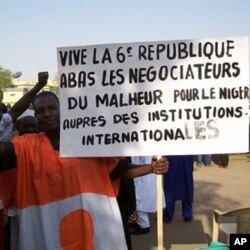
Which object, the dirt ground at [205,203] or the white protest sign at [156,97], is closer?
the white protest sign at [156,97]

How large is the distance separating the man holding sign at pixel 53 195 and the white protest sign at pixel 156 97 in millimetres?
108

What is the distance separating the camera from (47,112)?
2457 mm

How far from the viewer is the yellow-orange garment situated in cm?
236

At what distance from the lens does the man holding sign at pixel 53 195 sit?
236 cm

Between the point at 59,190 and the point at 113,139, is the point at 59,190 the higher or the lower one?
the lower one

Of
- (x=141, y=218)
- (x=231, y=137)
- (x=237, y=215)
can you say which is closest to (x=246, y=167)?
(x=141, y=218)

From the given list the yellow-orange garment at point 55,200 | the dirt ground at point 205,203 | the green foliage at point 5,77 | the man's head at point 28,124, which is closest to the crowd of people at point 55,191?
the yellow-orange garment at point 55,200

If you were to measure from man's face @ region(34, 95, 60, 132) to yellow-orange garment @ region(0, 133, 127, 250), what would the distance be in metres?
0.06

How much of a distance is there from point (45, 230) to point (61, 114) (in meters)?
0.61

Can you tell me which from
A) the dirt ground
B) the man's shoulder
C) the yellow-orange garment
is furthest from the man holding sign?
the dirt ground

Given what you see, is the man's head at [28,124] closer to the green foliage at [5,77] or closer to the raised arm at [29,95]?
the raised arm at [29,95]

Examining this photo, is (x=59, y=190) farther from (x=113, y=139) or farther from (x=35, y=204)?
(x=113, y=139)

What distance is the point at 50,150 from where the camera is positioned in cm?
242

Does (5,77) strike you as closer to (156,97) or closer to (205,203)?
(205,203)
